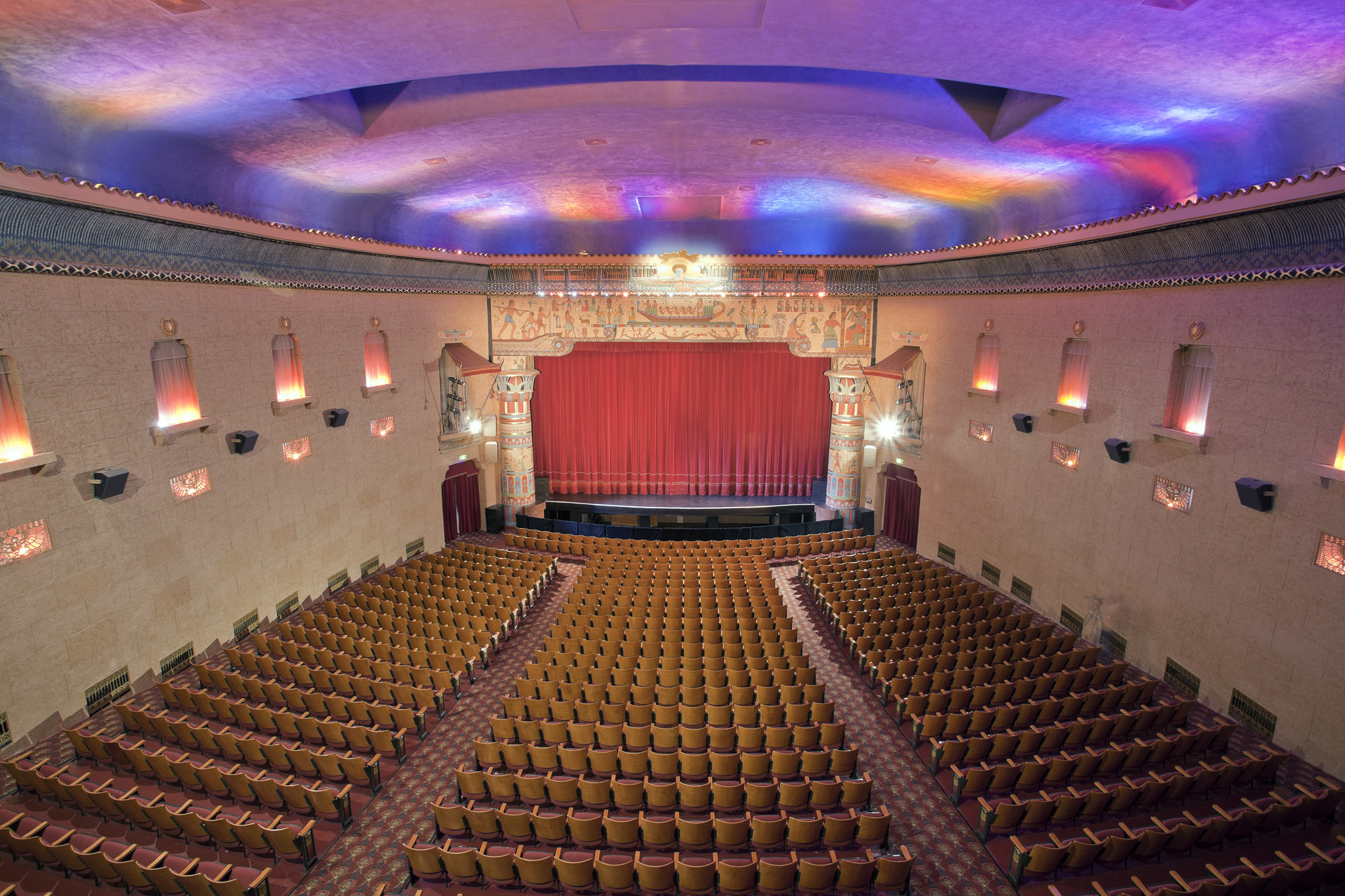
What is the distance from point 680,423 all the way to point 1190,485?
13.4 meters

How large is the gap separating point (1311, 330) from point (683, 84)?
313 inches

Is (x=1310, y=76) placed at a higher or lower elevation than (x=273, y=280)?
higher

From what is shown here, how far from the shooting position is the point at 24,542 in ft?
24.6

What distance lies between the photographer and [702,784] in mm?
6664

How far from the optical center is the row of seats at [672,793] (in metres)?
6.62

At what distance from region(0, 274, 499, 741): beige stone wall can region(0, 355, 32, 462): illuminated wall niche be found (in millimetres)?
Answer: 98

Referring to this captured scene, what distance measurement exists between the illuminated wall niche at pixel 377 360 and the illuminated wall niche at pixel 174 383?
4.01 m

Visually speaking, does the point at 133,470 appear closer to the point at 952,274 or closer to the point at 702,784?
the point at 702,784

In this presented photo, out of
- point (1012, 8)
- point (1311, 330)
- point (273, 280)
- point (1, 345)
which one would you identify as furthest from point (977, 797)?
point (273, 280)

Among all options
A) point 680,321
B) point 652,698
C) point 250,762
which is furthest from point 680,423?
point 250,762

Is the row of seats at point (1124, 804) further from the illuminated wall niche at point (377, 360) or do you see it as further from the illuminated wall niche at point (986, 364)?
the illuminated wall niche at point (377, 360)

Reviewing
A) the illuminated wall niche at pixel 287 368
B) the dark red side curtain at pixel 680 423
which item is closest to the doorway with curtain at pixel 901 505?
the dark red side curtain at pixel 680 423

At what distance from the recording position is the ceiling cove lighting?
24.0 feet

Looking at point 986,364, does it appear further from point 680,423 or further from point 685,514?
point 680,423
